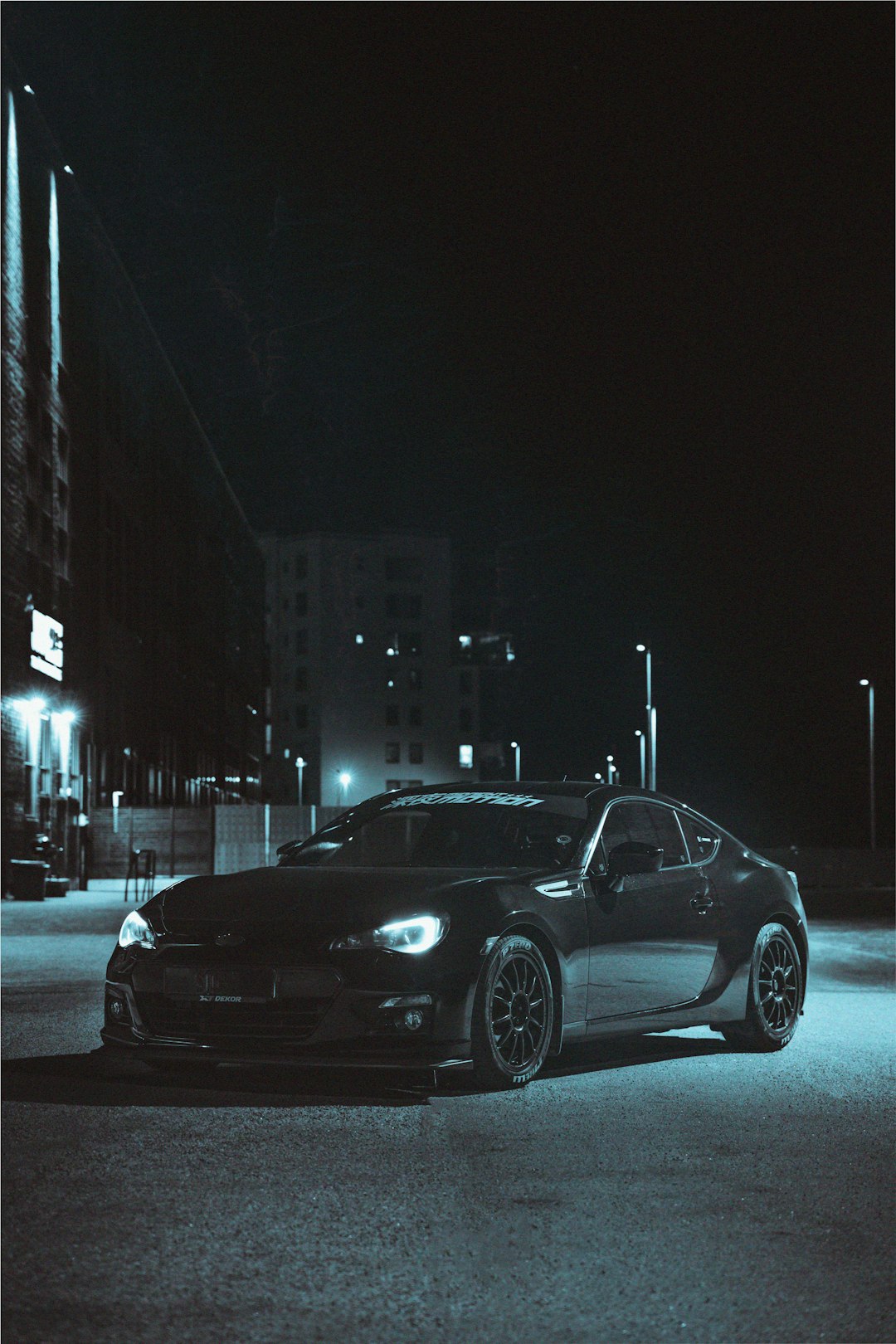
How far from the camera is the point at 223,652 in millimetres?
89250

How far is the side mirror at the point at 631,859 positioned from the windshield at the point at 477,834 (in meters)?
0.21

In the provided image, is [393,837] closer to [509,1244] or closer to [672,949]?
[672,949]

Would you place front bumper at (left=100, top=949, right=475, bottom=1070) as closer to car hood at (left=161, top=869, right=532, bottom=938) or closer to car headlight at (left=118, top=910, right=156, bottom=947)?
car hood at (left=161, top=869, right=532, bottom=938)

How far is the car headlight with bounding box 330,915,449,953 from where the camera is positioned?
7.82 metres

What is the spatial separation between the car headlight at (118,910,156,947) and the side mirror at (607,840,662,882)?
7.60 feet

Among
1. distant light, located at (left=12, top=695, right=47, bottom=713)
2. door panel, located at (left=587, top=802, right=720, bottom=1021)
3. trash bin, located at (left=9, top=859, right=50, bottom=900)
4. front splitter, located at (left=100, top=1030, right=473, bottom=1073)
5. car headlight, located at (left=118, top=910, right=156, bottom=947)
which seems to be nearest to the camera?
front splitter, located at (left=100, top=1030, right=473, bottom=1073)

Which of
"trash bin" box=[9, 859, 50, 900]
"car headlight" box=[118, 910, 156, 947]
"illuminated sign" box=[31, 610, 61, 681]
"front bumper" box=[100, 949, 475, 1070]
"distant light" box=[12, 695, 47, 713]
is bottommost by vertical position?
"trash bin" box=[9, 859, 50, 900]

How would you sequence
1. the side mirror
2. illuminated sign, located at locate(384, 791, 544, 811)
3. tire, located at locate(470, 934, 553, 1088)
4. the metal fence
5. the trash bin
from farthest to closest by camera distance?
the metal fence < the trash bin < illuminated sign, located at locate(384, 791, 544, 811) < the side mirror < tire, located at locate(470, 934, 553, 1088)

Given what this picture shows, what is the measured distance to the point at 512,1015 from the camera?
816cm

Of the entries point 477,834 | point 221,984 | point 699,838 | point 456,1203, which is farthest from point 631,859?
point 456,1203

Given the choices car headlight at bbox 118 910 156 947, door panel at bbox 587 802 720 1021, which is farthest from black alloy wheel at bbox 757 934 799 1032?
car headlight at bbox 118 910 156 947

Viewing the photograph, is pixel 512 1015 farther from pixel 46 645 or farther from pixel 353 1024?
pixel 46 645

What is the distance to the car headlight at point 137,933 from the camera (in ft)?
27.1

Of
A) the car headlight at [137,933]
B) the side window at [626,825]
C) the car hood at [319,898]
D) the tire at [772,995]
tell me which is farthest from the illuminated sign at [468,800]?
the car headlight at [137,933]
